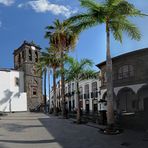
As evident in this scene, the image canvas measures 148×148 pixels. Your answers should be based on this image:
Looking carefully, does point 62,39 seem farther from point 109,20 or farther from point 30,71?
point 30,71

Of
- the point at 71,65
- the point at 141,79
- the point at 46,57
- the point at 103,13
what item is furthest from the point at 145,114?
the point at 46,57

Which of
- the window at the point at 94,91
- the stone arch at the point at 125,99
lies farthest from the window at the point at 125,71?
the window at the point at 94,91

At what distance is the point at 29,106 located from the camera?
6278 cm

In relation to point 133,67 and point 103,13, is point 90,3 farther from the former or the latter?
point 133,67

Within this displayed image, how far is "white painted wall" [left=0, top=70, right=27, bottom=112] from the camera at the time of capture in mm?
58875

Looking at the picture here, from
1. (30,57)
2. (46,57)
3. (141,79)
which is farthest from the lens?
(30,57)

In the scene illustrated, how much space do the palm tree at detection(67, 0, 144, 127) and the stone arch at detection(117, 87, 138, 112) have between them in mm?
20391

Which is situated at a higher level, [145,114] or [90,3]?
[90,3]

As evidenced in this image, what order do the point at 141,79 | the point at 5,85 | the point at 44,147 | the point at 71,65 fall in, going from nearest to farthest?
the point at 44,147 → the point at 71,65 → the point at 141,79 → the point at 5,85

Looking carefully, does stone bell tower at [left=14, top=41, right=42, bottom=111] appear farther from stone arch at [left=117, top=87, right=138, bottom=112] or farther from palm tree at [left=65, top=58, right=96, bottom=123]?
palm tree at [left=65, top=58, right=96, bottom=123]

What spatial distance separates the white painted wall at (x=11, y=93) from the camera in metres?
58.9

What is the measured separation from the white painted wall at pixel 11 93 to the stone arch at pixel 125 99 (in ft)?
79.8

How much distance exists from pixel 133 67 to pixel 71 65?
13173mm

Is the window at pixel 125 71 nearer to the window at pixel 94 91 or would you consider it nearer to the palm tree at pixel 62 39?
the palm tree at pixel 62 39
